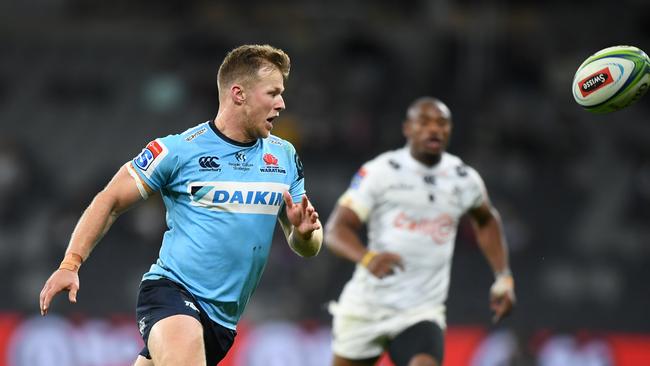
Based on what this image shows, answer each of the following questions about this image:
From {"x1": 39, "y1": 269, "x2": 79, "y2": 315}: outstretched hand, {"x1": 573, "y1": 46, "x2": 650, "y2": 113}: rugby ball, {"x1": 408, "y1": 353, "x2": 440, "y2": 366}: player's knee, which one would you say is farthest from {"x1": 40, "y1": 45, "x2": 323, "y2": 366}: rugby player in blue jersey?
{"x1": 573, "y1": 46, "x2": 650, "y2": 113}: rugby ball

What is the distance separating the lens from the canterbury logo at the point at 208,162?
5673 millimetres

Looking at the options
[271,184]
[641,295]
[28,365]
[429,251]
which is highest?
[271,184]

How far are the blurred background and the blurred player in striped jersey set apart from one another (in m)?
3.68

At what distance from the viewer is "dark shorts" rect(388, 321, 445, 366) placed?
24.3 feet

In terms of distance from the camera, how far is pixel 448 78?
18344 millimetres

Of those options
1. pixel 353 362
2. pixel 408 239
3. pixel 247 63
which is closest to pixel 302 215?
pixel 247 63

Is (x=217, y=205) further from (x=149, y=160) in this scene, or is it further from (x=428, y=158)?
→ (x=428, y=158)

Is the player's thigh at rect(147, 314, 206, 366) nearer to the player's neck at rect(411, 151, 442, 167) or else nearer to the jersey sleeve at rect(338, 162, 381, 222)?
the jersey sleeve at rect(338, 162, 381, 222)

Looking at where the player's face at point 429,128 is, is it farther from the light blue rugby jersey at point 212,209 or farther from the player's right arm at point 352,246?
the light blue rugby jersey at point 212,209

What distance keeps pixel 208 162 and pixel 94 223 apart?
0.69 meters

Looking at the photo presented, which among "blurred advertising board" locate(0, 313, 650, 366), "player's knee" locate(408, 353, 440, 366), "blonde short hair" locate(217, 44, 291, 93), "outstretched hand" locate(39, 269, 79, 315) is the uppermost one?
"blonde short hair" locate(217, 44, 291, 93)

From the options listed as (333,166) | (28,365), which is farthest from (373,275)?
(333,166)

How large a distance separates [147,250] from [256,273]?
820cm

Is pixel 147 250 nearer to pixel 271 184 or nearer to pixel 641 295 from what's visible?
pixel 641 295
